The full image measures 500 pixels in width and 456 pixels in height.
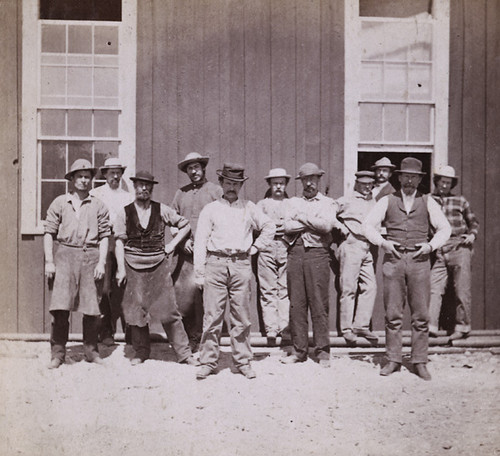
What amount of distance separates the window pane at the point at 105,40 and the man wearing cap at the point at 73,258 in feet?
5.56

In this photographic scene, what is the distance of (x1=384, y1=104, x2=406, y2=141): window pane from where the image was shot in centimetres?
721

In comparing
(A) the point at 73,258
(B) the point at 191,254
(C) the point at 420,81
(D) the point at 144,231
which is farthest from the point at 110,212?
(C) the point at 420,81

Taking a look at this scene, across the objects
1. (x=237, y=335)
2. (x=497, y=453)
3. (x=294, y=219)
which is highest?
(x=294, y=219)

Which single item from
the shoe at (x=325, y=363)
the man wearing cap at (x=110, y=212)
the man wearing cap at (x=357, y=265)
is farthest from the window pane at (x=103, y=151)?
the shoe at (x=325, y=363)

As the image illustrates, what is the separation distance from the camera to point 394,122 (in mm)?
7230

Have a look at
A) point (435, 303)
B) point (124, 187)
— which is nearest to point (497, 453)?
point (435, 303)

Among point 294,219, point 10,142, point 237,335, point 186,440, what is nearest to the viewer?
point 186,440

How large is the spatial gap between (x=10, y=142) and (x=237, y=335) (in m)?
3.50

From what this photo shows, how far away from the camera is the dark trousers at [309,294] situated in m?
6.32

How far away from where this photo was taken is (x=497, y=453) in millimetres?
4809

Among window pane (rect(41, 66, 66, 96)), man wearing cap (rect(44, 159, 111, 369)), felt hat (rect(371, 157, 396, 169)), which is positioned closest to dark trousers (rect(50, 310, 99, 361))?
man wearing cap (rect(44, 159, 111, 369))

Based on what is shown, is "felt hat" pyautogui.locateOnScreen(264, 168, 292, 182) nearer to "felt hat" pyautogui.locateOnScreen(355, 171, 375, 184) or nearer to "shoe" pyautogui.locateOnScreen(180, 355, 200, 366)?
"felt hat" pyautogui.locateOnScreen(355, 171, 375, 184)

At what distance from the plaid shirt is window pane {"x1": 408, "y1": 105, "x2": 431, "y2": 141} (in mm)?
795

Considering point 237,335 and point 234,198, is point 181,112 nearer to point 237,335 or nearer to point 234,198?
point 234,198
